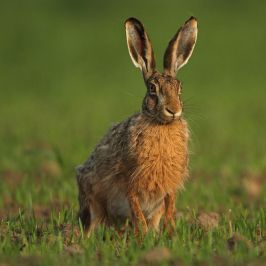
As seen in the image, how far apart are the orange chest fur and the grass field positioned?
0.37 m

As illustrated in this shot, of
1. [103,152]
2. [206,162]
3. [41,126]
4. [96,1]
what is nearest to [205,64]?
[96,1]

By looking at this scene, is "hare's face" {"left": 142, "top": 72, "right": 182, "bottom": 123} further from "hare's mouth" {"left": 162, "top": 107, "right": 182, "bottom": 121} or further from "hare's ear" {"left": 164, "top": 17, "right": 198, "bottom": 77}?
"hare's ear" {"left": 164, "top": 17, "right": 198, "bottom": 77}

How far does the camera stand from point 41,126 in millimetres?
15211

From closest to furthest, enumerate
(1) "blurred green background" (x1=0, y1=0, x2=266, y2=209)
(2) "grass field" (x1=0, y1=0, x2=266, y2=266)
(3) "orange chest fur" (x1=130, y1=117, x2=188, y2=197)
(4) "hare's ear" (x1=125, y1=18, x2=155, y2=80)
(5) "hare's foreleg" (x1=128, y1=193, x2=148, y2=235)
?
(2) "grass field" (x1=0, y1=0, x2=266, y2=266) < (5) "hare's foreleg" (x1=128, y1=193, x2=148, y2=235) < (3) "orange chest fur" (x1=130, y1=117, x2=188, y2=197) < (4) "hare's ear" (x1=125, y1=18, x2=155, y2=80) < (1) "blurred green background" (x1=0, y1=0, x2=266, y2=209)

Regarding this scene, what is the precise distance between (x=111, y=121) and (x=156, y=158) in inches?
352

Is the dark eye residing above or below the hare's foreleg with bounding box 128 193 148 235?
above

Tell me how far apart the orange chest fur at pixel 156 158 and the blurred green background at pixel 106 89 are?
1.33 ft

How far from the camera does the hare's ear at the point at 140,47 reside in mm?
7129

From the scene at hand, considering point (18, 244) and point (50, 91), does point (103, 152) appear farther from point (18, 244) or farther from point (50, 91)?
point (50, 91)

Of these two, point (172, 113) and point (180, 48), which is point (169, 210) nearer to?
point (172, 113)

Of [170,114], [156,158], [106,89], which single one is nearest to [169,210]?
[156,158]

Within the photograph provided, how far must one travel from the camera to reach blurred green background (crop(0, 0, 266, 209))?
10.7m

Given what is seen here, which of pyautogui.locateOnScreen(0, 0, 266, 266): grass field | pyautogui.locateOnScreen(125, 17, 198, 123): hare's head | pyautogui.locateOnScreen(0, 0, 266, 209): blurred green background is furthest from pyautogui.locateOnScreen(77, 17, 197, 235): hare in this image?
pyautogui.locateOnScreen(0, 0, 266, 209): blurred green background

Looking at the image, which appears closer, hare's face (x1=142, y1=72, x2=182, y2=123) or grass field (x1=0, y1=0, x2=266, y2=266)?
grass field (x1=0, y1=0, x2=266, y2=266)
